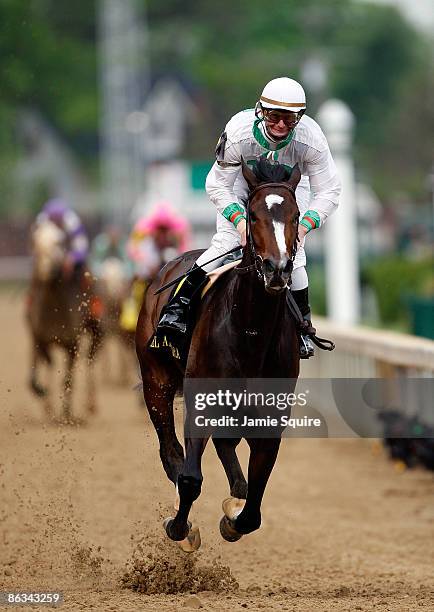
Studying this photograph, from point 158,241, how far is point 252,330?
23.5ft

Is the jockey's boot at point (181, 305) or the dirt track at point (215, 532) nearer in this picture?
→ the dirt track at point (215, 532)

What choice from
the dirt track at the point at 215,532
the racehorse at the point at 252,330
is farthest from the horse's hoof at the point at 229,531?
the dirt track at the point at 215,532

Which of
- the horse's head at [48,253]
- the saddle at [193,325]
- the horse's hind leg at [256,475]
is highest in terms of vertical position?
the horse's head at [48,253]

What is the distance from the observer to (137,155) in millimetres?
53562

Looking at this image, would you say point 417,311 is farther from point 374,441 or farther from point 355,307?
point 355,307

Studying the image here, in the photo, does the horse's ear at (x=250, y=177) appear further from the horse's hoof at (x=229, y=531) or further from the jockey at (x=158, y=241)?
the jockey at (x=158, y=241)

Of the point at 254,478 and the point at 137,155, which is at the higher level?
the point at 137,155

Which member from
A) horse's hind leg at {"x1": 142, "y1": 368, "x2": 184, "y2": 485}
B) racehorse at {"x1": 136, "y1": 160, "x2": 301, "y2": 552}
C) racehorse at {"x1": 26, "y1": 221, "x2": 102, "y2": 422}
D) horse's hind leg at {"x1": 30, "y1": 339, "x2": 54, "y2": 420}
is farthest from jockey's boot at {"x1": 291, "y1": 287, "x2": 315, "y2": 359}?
racehorse at {"x1": 26, "y1": 221, "x2": 102, "y2": 422}

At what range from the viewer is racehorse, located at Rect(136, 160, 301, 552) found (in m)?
5.50

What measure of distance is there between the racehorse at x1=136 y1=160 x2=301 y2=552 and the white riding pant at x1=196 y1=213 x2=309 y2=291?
205mm

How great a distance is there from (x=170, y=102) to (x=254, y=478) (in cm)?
6902

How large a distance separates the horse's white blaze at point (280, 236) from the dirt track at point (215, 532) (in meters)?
1.45

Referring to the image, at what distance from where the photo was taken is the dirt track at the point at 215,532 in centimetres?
601

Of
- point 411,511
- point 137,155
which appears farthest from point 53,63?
point 411,511
